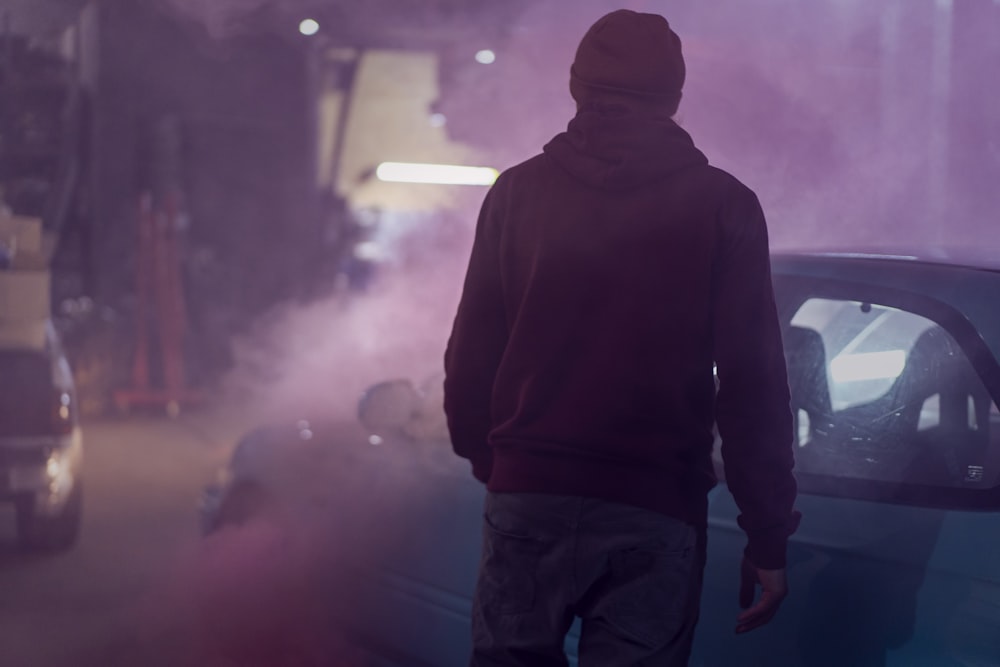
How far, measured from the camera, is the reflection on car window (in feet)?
7.47

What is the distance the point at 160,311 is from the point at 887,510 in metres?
10.1

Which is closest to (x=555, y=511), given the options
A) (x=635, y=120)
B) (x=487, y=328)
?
(x=487, y=328)

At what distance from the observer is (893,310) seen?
2.36 metres

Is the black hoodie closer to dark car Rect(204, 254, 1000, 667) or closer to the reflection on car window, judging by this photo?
dark car Rect(204, 254, 1000, 667)

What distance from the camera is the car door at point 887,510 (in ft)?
6.49

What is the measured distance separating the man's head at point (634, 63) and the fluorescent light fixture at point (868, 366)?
0.82m

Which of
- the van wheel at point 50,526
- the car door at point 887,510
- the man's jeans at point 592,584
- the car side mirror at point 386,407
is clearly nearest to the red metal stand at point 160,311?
the van wheel at point 50,526

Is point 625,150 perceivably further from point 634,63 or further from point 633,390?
point 633,390

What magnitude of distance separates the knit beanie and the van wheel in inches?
175

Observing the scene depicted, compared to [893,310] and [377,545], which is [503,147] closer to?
[377,545]

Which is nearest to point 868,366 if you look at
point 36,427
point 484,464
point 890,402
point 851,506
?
point 890,402

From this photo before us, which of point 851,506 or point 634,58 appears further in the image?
point 851,506

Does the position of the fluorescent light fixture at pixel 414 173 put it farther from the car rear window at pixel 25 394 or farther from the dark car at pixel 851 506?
the dark car at pixel 851 506

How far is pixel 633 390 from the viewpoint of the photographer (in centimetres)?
187
